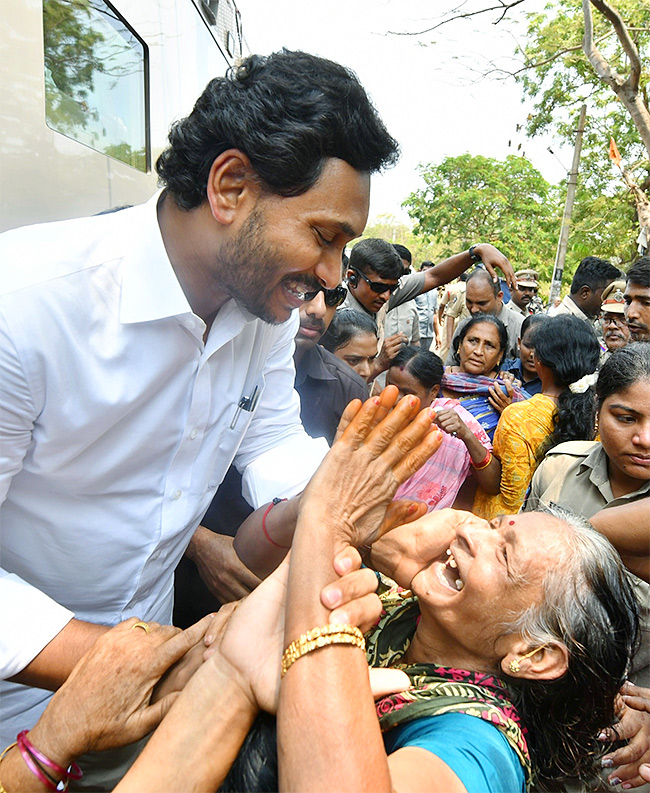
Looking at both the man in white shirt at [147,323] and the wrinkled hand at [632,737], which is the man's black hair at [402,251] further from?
the wrinkled hand at [632,737]

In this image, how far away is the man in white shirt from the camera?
147cm

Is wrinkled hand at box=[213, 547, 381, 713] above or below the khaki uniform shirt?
above

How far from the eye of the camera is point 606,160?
18.2 metres

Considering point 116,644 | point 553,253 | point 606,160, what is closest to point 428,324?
point 116,644

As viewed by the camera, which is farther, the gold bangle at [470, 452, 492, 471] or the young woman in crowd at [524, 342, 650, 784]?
the gold bangle at [470, 452, 492, 471]

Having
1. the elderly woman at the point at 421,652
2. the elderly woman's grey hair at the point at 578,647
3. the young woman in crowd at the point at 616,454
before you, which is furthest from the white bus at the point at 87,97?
the young woman in crowd at the point at 616,454

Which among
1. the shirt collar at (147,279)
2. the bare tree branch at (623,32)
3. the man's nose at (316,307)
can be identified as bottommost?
the man's nose at (316,307)

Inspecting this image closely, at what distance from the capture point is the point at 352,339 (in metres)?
4.13

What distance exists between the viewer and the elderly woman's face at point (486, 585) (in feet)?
5.47

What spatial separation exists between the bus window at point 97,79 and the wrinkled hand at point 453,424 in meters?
2.33

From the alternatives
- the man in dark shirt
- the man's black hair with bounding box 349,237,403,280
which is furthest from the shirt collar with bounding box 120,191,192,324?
the man's black hair with bounding box 349,237,403,280

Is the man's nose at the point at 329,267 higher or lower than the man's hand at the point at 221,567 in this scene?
higher

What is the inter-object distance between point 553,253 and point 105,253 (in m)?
23.1

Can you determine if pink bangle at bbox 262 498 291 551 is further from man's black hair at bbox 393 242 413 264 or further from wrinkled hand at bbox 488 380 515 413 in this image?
man's black hair at bbox 393 242 413 264
